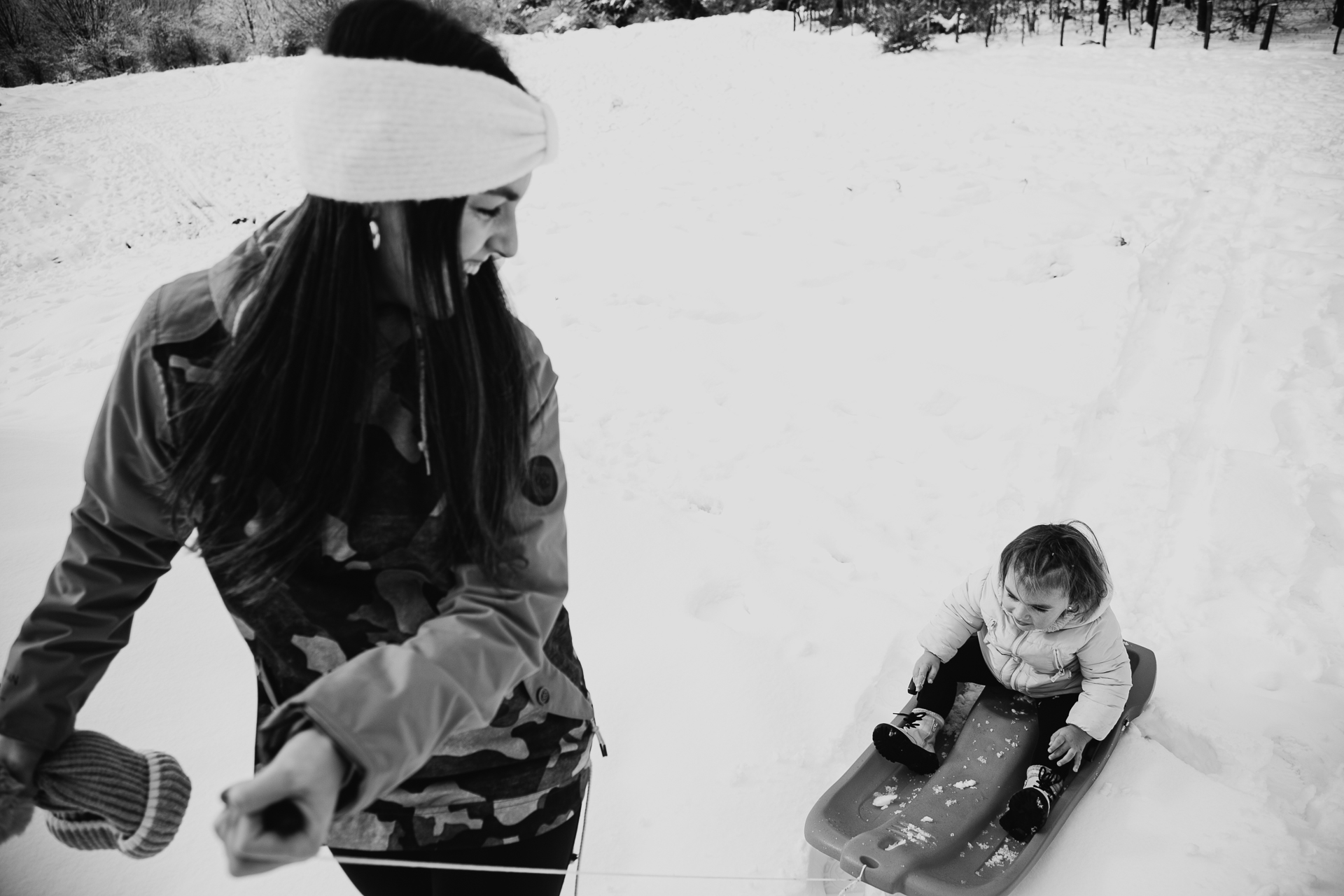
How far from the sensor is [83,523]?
1116mm

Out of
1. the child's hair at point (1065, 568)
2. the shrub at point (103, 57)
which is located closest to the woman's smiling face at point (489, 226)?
the child's hair at point (1065, 568)

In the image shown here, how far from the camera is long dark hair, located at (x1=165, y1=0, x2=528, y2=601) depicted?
1.00 m

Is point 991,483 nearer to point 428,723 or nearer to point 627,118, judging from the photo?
point 428,723

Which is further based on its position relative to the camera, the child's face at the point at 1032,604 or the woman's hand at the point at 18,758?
the child's face at the point at 1032,604

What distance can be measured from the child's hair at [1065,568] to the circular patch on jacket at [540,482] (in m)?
1.70

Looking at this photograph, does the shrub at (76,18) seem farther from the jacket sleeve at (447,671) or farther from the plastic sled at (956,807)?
the jacket sleeve at (447,671)

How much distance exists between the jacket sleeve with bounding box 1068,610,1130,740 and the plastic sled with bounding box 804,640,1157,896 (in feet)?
0.40

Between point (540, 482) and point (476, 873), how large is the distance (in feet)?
2.01

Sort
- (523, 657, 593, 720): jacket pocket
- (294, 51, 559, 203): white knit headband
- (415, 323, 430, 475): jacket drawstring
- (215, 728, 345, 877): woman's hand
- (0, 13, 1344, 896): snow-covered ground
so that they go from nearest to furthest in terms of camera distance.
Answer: (215, 728, 345, 877): woman's hand
(294, 51, 559, 203): white knit headband
(415, 323, 430, 475): jacket drawstring
(523, 657, 593, 720): jacket pocket
(0, 13, 1344, 896): snow-covered ground

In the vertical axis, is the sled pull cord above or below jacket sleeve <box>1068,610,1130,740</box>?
below

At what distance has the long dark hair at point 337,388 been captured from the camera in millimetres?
996

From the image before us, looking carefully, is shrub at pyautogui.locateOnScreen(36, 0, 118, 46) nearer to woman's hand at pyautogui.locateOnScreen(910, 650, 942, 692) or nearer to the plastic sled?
woman's hand at pyautogui.locateOnScreen(910, 650, 942, 692)

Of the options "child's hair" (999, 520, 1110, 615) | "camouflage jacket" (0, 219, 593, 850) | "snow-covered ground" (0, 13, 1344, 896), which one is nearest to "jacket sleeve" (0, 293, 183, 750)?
"camouflage jacket" (0, 219, 593, 850)

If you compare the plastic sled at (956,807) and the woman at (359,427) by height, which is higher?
the woman at (359,427)
